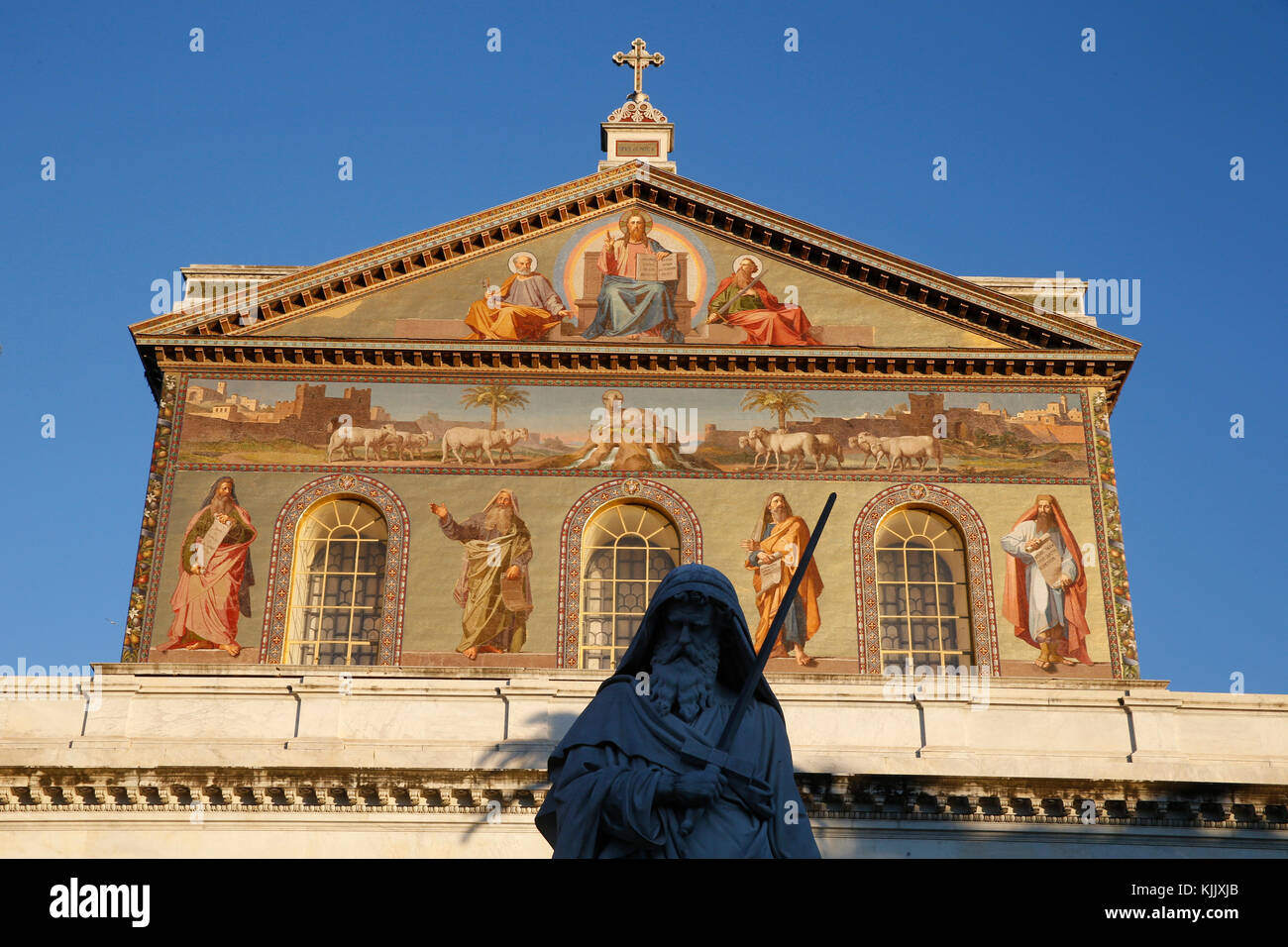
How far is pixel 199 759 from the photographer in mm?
16750

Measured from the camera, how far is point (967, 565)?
814 inches

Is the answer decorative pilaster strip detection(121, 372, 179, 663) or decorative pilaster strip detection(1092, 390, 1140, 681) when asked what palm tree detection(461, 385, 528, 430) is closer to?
decorative pilaster strip detection(121, 372, 179, 663)

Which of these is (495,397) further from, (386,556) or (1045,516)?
(1045,516)

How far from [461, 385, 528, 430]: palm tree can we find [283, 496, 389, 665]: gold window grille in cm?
188

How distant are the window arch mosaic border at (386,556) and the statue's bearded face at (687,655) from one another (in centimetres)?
1477

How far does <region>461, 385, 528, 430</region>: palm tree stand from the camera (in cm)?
2133

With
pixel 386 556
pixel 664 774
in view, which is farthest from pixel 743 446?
pixel 664 774

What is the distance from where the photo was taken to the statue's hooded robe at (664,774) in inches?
191

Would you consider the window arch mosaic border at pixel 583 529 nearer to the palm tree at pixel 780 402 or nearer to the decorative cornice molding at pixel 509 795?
the palm tree at pixel 780 402

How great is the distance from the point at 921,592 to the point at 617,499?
3885mm

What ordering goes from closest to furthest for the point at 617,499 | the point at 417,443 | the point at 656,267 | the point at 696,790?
the point at 696,790, the point at 617,499, the point at 417,443, the point at 656,267

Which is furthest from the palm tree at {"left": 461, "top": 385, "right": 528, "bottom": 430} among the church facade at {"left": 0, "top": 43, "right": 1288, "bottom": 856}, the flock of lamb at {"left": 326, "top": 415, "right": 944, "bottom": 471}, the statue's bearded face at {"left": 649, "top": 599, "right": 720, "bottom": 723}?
the statue's bearded face at {"left": 649, "top": 599, "right": 720, "bottom": 723}

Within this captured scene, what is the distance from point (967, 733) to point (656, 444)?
5.58m

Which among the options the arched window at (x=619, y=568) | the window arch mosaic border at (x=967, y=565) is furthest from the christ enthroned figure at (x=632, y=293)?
the window arch mosaic border at (x=967, y=565)
